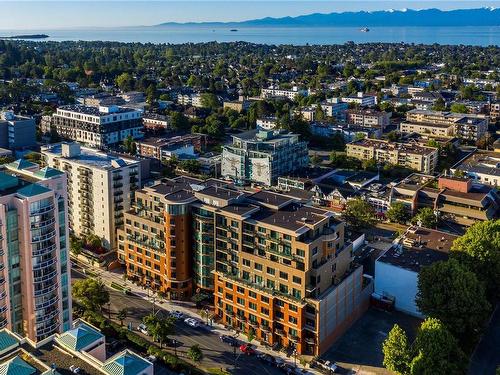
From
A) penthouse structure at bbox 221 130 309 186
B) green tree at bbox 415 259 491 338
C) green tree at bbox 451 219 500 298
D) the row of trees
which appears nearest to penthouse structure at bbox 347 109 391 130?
penthouse structure at bbox 221 130 309 186

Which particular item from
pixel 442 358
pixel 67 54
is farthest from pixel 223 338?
pixel 67 54

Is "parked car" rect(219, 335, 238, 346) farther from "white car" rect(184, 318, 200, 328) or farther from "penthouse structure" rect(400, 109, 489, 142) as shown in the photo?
"penthouse structure" rect(400, 109, 489, 142)

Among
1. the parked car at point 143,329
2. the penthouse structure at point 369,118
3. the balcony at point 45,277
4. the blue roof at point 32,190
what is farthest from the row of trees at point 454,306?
the penthouse structure at point 369,118

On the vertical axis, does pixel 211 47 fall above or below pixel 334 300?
above

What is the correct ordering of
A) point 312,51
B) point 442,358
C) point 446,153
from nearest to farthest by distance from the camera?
point 442,358 → point 446,153 → point 312,51

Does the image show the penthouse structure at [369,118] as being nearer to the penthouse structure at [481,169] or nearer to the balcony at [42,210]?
the penthouse structure at [481,169]

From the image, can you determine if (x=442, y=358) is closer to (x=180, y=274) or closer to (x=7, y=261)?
(x=180, y=274)

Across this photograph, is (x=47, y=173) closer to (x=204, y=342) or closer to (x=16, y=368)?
(x=16, y=368)
